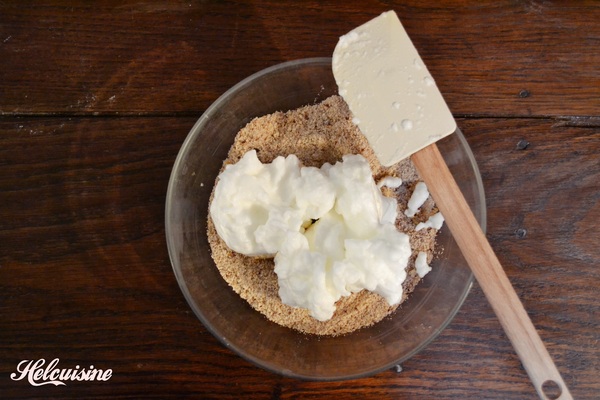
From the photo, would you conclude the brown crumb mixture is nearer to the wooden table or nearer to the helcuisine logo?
the wooden table

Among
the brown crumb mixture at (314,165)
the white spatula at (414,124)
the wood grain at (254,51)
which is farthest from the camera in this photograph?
the wood grain at (254,51)

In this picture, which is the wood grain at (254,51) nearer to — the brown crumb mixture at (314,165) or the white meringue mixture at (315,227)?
the brown crumb mixture at (314,165)

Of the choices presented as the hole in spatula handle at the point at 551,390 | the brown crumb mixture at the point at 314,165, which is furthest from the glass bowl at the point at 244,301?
the hole in spatula handle at the point at 551,390

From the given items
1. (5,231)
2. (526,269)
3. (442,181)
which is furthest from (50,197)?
(526,269)

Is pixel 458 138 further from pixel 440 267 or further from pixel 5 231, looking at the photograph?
pixel 5 231

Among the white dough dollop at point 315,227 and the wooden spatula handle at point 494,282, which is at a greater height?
the white dough dollop at point 315,227

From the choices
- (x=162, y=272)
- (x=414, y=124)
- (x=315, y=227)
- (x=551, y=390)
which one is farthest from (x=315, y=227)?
(x=551, y=390)
